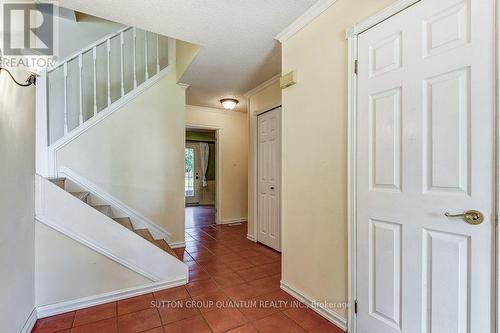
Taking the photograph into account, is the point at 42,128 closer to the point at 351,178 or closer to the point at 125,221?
the point at 125,221

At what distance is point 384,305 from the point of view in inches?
57.1

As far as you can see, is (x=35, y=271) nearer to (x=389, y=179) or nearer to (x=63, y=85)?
(x=63, y=85)

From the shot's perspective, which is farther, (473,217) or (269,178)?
(269,178)

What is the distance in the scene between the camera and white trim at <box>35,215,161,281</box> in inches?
76.2

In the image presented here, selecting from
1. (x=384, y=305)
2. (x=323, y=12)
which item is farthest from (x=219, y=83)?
(x=384, y=305)

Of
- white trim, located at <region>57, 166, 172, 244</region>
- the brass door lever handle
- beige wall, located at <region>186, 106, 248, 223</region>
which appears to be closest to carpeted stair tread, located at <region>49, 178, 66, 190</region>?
white trim, located at <region>57, 166, 172, 244</region>

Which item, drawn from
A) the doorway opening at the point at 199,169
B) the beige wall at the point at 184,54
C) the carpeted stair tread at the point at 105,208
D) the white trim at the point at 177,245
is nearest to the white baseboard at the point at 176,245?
the white trim at the point at 177,245

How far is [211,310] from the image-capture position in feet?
6.49

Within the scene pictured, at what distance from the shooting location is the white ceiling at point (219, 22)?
1.87m

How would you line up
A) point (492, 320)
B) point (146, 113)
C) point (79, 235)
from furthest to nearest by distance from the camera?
point (146, 113), point (79, 235), point (492, 320)

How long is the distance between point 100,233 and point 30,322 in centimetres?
72

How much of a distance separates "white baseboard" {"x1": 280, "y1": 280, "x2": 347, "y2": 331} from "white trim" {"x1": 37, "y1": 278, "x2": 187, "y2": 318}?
106 cm

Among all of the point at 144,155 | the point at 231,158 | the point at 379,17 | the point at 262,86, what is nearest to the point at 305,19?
the point at 379,17

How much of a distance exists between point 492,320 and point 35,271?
2907mm
